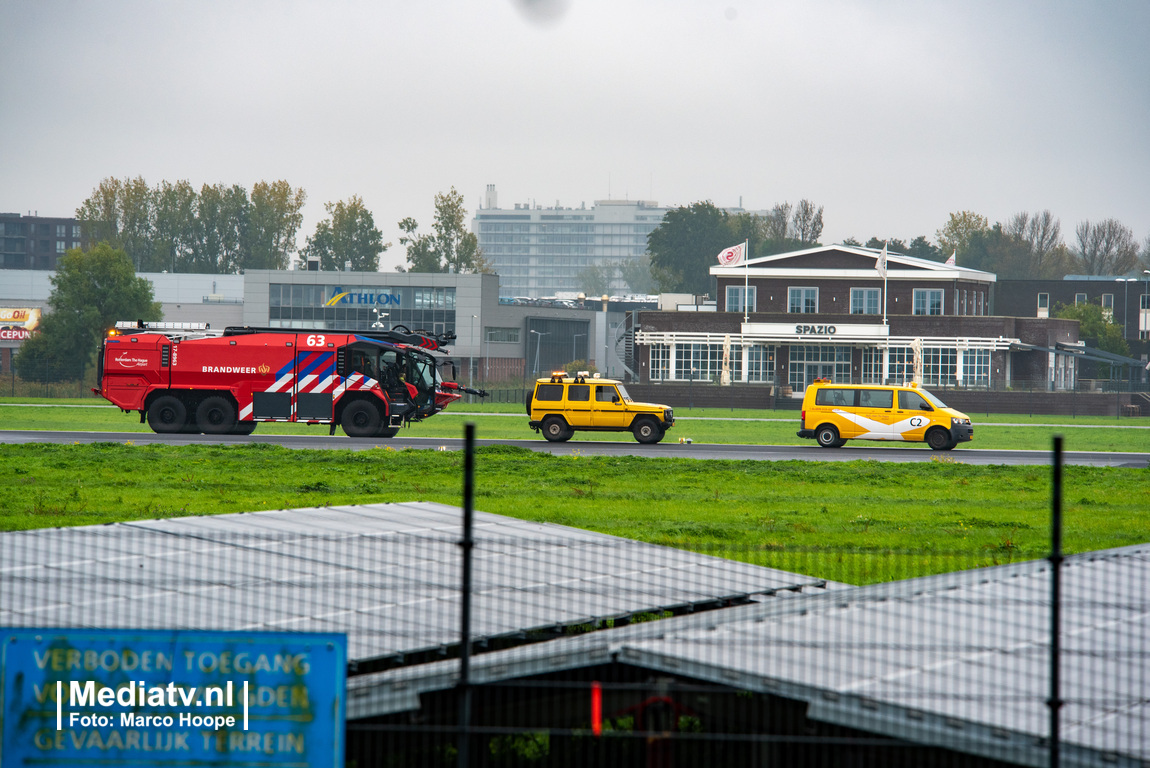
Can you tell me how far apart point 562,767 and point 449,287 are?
88195 millimetres

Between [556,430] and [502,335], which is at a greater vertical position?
[502,335]

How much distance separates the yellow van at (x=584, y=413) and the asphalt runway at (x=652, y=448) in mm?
528

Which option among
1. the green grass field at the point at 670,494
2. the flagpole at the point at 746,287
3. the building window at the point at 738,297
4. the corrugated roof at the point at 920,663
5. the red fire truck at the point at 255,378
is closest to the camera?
the corrugated roof at the point at 920,663

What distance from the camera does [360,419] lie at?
33062mm

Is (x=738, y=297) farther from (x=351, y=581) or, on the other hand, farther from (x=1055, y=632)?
(x=1055, y=632)

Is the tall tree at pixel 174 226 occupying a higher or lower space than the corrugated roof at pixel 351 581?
higher

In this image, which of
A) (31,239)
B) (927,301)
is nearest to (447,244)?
(927,301)

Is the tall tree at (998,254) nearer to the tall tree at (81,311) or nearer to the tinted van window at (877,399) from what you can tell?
the tall tree at (81,311)

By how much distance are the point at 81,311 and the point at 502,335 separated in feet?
114

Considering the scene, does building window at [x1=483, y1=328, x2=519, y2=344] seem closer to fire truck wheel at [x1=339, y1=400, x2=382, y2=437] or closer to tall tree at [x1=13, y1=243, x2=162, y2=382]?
tall tree at [x1=13, y1=243, x2=162, y2=382]

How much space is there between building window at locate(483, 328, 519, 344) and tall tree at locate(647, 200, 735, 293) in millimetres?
38129

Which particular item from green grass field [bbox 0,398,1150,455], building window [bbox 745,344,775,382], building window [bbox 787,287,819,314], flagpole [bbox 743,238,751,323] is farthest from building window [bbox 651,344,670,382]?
green grass field [bbox 0,398,1150,455]

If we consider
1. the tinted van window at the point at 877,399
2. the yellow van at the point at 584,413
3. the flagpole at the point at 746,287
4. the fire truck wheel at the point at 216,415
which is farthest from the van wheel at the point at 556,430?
the flagpole at the point at 746,287

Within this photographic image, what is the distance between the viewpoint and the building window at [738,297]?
76062mm
